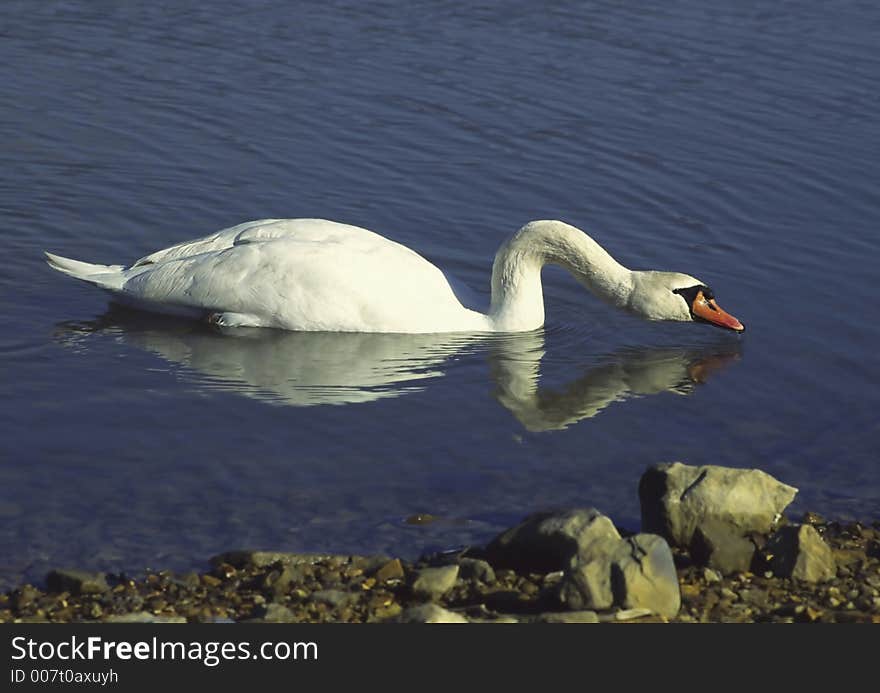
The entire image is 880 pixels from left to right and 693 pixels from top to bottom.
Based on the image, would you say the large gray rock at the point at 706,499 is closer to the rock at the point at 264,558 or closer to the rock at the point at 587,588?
the rock at the point at 587,588

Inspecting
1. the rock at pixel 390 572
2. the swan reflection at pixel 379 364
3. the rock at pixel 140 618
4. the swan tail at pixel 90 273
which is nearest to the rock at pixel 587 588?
the rock at pixel 390 572

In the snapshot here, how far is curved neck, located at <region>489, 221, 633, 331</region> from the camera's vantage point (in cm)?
1181

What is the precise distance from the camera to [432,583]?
741 centimetres

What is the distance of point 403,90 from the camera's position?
56.3ft

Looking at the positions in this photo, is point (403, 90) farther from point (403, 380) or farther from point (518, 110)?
point (403, 380)

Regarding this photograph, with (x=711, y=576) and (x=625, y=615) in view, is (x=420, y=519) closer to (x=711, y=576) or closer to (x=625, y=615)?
(x=711, y=576)

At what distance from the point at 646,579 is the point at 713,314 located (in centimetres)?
496

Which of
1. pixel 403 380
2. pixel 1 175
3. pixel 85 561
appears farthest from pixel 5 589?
pixel 1 175

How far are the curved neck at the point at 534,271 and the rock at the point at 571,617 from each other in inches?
198

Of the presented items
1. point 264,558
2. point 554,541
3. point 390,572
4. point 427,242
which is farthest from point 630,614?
point 427,242

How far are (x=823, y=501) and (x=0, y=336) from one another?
5864 mm

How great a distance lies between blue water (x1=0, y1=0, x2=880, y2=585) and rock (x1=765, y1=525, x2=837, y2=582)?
101 centimetres

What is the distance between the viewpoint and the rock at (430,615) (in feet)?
21.9

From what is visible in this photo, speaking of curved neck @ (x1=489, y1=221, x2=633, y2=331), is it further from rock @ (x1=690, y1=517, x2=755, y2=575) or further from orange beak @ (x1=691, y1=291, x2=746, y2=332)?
rock @ (x1=690, y1=517, x2=755, y2=575)
